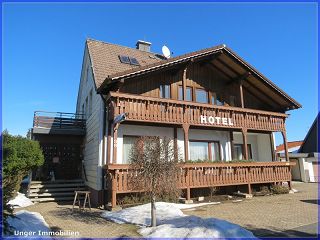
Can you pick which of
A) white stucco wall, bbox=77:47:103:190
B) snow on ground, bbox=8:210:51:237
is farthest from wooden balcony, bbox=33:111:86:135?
snow on ground, bbox=8:210:51:237

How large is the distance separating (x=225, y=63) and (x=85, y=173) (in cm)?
1065

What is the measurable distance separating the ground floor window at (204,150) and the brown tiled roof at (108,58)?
18.5 ft

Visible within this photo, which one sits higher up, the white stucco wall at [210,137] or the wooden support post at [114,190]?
the white stucco wall at [210,137]

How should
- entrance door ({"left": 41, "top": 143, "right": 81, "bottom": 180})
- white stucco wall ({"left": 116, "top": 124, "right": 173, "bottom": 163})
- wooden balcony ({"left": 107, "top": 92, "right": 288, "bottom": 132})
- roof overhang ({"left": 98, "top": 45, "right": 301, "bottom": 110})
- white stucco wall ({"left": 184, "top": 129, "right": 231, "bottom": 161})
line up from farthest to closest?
entrance door ({"left": 41, "top": 143, "right": 81, "bottom": 180}) < white stucco wall ({"left": 184, "top": 129, "right": 231, "bottom": 161}) < roof overhang ({"left": 98, "top": 45, "right": 301, "bottom": 110}) < white stucco wall ({"left": 116, "top": 124, "right": 173, "bottom": 163}) < wooden balcony ({"left": 107, "top": 92, "right": 288, "bottom": 132})

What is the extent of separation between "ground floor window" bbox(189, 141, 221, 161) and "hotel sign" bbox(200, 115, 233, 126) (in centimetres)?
178

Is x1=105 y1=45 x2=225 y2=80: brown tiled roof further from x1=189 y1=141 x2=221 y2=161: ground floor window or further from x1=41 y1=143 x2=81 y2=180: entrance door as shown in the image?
x1=41 y1=143 x2=81 y2=180: entrance door

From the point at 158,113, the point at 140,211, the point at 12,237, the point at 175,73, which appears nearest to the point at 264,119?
the point at 175,73

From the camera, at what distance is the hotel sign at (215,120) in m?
15.0

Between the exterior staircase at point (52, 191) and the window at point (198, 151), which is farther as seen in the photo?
the window at point (198, 151)

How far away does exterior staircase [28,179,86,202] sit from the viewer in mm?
14568

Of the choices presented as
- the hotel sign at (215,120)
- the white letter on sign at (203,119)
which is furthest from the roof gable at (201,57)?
the hotel sign at (215,120)

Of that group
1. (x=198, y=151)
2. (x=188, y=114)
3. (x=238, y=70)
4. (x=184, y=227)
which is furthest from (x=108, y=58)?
(x=184, y=227)

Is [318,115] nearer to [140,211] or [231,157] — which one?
[231,157]

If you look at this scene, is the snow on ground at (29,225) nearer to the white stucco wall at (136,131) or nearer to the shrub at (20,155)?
the shrub at (20,155)
